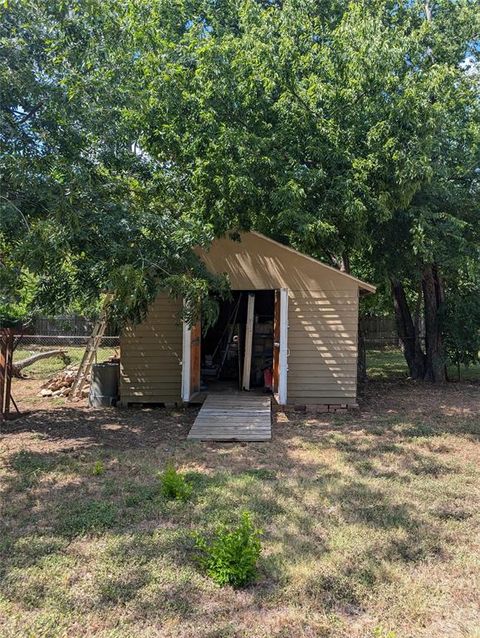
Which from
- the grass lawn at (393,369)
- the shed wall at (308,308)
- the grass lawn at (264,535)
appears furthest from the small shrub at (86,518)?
the grass lawn at (393,369)

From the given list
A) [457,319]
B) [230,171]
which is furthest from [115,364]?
[457,319]

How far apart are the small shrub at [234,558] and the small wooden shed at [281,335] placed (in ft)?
16.1

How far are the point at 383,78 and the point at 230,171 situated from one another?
8.65ft

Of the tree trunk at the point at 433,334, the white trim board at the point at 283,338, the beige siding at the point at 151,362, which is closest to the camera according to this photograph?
the white trim board at the point at 283,338

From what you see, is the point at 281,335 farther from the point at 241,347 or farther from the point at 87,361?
the point at 87,361

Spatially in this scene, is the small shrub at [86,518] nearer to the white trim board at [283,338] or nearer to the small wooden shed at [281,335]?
the small wooden shed at [281,335]

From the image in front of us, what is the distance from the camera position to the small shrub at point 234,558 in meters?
2.78

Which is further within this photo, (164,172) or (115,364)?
(115,364)

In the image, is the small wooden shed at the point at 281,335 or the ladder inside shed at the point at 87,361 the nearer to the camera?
the small wooden shed at the point at 281,335

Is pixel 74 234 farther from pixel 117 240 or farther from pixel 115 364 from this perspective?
pixel 115 364

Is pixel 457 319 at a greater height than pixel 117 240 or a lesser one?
lesser

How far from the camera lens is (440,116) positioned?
725 centimetres

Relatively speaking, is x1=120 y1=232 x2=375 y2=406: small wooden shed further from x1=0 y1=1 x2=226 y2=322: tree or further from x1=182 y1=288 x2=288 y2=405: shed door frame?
x1=0 y1=1 x2=226 y2=322: tree

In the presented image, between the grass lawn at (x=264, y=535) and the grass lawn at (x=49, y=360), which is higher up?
the grass lawn at (x=49, y=360)
